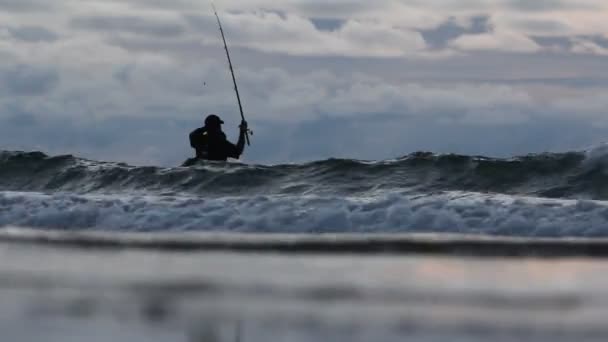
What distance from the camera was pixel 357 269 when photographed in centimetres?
618

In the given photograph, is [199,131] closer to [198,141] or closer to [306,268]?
[198,141]

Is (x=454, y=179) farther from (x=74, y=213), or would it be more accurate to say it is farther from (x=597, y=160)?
Answer: (x=74, y=213)

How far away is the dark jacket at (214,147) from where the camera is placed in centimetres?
1436

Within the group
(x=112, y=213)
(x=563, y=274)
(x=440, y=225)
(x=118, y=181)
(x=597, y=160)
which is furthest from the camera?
(x=118, y=181)

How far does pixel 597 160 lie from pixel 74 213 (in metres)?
6.95

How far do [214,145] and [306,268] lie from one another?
8300 mm

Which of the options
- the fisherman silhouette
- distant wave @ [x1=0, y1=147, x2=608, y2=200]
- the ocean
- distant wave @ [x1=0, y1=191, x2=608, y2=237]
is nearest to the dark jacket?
the fisherman silhouette

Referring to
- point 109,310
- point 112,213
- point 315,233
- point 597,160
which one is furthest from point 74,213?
point 597,160

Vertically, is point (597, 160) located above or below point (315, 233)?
above

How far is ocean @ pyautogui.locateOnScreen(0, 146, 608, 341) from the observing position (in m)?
4.51

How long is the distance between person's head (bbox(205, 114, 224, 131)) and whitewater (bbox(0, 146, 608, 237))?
604 mm

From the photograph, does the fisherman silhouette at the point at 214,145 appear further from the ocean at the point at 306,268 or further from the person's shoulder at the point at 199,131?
the ocean at the point at 306,268

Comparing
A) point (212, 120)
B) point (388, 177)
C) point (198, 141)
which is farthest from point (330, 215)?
point (198, 141)

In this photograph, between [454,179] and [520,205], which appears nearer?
[520,205]
